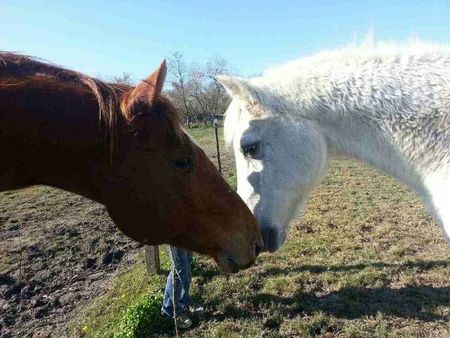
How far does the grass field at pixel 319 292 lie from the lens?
4316mm

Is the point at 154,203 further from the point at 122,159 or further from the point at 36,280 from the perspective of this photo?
the point at 36,280

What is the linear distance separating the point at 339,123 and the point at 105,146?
185cm

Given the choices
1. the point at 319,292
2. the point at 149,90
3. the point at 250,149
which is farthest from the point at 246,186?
the point at 319,292

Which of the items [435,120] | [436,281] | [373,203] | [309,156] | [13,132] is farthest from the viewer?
[373,203]

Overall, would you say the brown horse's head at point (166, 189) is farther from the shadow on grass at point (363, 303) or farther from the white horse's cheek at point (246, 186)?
the shadow on grass at point (363, 303)

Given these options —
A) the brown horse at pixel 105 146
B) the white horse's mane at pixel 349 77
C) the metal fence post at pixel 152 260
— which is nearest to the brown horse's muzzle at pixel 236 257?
the brown horse at pixel 105 146

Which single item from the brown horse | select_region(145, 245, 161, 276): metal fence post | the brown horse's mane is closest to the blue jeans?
select_region(145, 245, 161, 276): metal fence post

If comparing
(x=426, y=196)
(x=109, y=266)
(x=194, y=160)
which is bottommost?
(x=109, y=266)

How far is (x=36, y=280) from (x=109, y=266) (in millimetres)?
1092

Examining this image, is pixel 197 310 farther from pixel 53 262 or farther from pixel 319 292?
pixel 53 262

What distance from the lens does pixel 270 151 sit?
3.04 m

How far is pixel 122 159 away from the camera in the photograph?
1.88 m

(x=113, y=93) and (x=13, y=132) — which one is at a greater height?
(x=113, y=93)

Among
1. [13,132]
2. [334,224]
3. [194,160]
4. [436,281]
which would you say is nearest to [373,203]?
[334,224]
